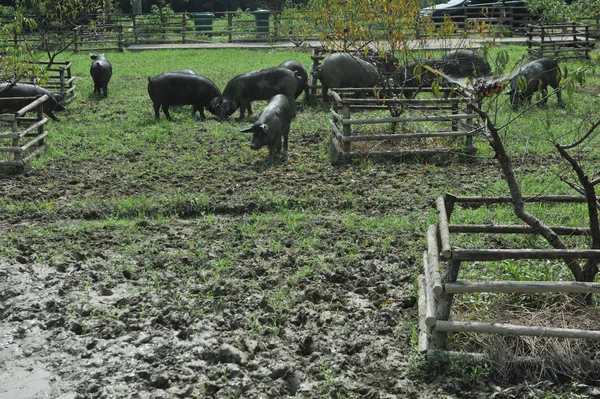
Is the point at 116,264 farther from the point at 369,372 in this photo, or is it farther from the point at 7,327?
the point at 369,372

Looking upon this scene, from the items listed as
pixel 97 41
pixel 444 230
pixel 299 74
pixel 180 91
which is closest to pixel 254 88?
pixel 180 91

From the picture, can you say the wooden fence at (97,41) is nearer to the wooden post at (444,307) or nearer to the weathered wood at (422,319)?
the weathered wood at (422,319)

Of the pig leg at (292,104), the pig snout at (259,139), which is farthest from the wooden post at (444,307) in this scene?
the pig leg at (292,104)

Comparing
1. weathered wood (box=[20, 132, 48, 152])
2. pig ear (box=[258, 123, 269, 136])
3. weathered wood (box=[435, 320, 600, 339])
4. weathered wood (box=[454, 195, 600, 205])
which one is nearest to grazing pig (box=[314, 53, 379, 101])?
pig ear (box=[258, 123, 269, 136])

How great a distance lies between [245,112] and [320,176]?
5.44 meters

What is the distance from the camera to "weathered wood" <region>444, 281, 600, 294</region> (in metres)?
5.14

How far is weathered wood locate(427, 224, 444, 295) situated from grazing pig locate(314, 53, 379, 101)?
10019mm

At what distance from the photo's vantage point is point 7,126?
13.6 m

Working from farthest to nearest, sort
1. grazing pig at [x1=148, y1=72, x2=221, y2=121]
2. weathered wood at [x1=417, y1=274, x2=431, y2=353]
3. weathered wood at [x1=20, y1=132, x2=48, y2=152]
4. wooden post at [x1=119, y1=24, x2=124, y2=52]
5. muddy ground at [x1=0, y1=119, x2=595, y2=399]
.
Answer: wooden post at [x1=119, y1=24, x2=124, y2=52]
grazing pig at [x1=148, y1=72, x2=221, y2=121]
weathered wood at [x1=20, y1=132, x2=48, y2=152]
weathered wood at [x1=417, y1=274, x2=431, y2=353]
muddy ground at [x1=0, y1=119, x2=595, y2=399]

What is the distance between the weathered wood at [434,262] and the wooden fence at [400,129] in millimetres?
4568

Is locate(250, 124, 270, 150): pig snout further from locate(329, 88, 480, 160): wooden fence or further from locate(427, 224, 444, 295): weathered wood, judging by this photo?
locate(427, 224, 444, 295): weathered wood

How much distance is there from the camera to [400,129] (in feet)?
40.1

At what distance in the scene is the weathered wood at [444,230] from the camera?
5.23 m

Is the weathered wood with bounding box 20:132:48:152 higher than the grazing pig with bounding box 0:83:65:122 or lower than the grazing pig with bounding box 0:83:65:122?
lower
